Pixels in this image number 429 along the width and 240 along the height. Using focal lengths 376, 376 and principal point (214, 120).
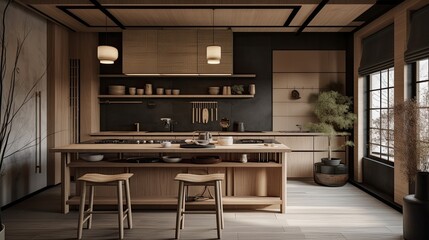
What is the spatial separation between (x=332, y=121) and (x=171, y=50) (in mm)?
3316

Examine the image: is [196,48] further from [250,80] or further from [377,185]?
[377,185]

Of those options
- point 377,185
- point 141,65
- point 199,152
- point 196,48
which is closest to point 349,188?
point 377,185

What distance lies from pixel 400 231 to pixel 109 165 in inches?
137

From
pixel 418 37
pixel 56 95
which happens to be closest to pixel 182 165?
pixel 56 95

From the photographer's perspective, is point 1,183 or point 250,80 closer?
point 1,183

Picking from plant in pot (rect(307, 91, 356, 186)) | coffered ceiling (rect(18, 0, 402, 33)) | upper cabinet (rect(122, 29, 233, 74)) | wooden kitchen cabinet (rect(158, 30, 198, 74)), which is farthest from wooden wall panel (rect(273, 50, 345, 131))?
wooden kitchen cabinet (rect(158, 30, 198, 74))

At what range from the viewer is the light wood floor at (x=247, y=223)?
397 centimetres

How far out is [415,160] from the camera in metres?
3.83

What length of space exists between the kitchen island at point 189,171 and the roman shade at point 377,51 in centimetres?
231

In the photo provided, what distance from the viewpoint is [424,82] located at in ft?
16.0

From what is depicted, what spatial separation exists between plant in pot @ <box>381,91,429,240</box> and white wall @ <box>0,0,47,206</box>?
459 cm

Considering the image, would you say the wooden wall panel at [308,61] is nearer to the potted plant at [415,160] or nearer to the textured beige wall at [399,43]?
the textured beige wall at [399,43]

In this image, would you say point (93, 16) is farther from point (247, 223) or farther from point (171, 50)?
point (247, 223)

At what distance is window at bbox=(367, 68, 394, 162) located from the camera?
596 centimetres
